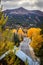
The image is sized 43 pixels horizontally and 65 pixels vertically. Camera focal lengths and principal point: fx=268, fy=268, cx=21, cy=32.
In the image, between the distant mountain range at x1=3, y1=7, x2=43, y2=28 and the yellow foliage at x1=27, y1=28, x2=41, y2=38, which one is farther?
the distant mountain range at x1=3, y1=7, x2=43, y2=28

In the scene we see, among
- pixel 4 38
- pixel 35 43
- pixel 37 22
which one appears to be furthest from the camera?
pixel 37 22

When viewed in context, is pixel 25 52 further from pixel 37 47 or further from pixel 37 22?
pixel 37 22

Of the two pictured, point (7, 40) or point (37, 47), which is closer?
point (7, 40)

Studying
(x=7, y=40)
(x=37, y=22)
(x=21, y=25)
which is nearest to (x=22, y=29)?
(x=21, y=25)

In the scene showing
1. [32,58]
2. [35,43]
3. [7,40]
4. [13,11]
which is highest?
[7,40]

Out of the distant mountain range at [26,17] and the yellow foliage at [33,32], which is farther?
the distant mountain range at [26,17]

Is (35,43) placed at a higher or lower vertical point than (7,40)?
lower

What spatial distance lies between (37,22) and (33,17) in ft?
0.91

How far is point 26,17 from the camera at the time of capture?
673cm

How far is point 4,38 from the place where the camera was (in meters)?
2.88

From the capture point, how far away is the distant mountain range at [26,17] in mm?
6276

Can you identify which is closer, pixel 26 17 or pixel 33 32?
pixel 33 32

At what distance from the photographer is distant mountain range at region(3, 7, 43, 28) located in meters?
6.28

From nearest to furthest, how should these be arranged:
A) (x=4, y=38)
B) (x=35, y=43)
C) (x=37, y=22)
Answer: (x=4, y=38), (x=35, y=43), (x=37, y=22)
